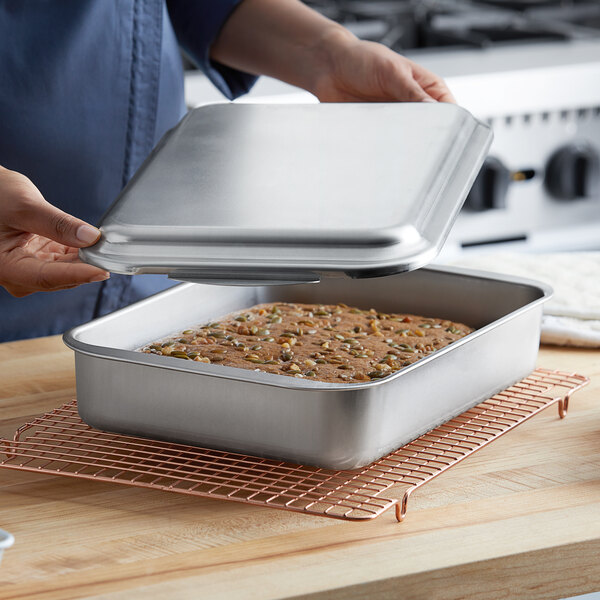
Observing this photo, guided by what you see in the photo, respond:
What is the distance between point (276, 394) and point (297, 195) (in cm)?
18

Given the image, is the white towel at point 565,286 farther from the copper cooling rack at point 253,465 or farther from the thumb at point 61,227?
the thumb at point 61,227

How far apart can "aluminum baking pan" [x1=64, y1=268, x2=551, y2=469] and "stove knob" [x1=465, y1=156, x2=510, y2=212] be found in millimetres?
997

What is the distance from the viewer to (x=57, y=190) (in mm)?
1352

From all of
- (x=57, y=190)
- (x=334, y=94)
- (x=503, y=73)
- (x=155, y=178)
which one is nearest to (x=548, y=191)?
(x=503, y=73)

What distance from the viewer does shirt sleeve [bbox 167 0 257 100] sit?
1432mm

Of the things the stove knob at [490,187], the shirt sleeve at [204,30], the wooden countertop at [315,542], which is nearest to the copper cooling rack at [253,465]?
the wooden countertop at [315,542]

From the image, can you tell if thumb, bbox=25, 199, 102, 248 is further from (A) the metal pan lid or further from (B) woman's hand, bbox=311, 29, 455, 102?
(B) woman's hand, bbox=311, 29, 455, 102

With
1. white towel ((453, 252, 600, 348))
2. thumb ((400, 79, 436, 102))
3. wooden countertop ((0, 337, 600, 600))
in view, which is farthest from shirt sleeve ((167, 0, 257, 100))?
wooden countertop ((0, 337, 600, 600))

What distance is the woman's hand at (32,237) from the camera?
87 cm

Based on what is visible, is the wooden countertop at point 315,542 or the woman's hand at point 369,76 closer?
the wooden countertop at point 315,542

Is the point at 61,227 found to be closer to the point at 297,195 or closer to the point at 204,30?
the point at 297,195

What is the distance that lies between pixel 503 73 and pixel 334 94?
33.4 inches

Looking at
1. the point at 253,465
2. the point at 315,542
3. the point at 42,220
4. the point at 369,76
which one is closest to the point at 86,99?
the point at 369,76

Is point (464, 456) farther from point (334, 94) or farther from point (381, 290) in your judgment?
point (334, 94)
